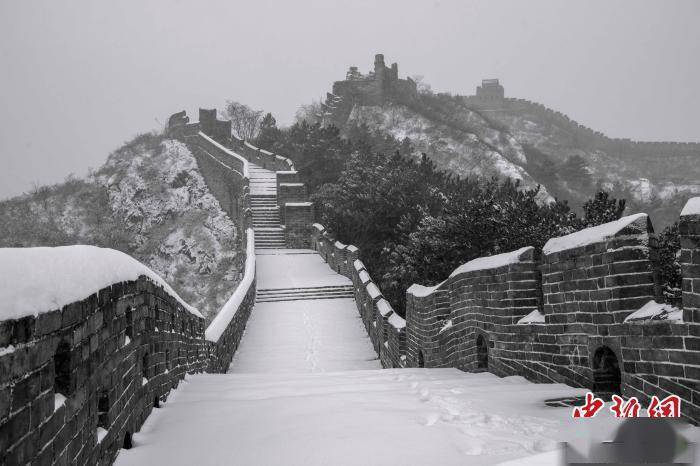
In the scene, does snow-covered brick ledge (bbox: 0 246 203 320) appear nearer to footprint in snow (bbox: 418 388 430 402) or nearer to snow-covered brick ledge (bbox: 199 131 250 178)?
footprint in snow (bbox: 418 388 430 402)

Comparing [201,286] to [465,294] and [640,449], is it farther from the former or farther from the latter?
[640,449]

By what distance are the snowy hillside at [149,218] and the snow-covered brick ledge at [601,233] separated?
28.2 m

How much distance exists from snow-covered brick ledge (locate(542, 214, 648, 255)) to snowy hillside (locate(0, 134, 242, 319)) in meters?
28.2

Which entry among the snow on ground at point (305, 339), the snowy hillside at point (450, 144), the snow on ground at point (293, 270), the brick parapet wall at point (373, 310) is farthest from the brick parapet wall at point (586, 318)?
the snowy hillside at point (450, 144)

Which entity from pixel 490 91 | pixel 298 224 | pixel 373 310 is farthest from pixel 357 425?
pixel 490 91

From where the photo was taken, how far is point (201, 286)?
1437 inches

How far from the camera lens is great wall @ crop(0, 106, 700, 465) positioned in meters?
2.34

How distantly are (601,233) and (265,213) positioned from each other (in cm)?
2431

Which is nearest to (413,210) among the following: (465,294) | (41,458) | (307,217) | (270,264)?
A: (270,264)

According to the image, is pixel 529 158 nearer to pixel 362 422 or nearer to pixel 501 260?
pixel 501 260

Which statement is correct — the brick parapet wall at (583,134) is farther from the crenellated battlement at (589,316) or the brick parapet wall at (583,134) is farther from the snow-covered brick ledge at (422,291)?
the crenellated battlement at (589,316)

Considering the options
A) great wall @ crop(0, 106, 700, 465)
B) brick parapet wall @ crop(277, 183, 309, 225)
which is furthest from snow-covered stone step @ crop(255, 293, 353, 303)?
brick parapet wall @ crop(277, 183, 309, 225)

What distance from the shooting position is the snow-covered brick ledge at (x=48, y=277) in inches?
81.4

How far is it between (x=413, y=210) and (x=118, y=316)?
16.9m
